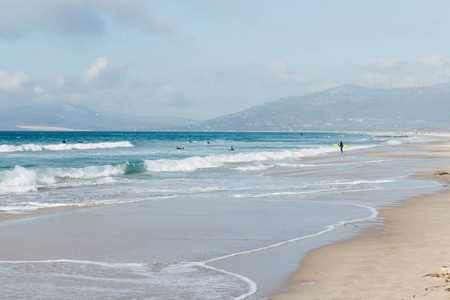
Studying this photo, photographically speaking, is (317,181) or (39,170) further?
(39,170)

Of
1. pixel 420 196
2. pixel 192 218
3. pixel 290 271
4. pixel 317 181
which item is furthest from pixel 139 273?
pixel 317 181

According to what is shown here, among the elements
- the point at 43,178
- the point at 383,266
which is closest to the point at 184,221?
the point at 383,266

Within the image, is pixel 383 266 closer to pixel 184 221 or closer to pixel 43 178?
pixel 184 221

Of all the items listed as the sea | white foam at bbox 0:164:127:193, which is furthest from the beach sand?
white foam at bbox 0:164:127:193

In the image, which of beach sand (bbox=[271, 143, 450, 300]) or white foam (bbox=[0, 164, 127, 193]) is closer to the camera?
beach sand (bbox=[271, 143, 450, 300])

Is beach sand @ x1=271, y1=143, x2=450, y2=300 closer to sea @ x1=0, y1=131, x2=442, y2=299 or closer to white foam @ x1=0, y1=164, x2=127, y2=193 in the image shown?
sea @ x1=0, y1=131, x2=442, y2=299

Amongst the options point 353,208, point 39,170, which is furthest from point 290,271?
point 39,170

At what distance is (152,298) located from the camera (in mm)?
6754

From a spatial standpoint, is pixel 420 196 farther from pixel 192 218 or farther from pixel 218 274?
pixel 218 274

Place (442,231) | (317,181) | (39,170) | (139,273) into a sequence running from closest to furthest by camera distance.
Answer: (139,273), (442,231), (317,181), (39,170)

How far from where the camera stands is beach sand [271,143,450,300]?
677 cm

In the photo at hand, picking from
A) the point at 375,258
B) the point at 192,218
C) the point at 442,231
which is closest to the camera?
the point at 375,258

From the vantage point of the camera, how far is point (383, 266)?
26.7 feet

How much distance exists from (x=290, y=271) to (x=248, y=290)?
125 centimetres
